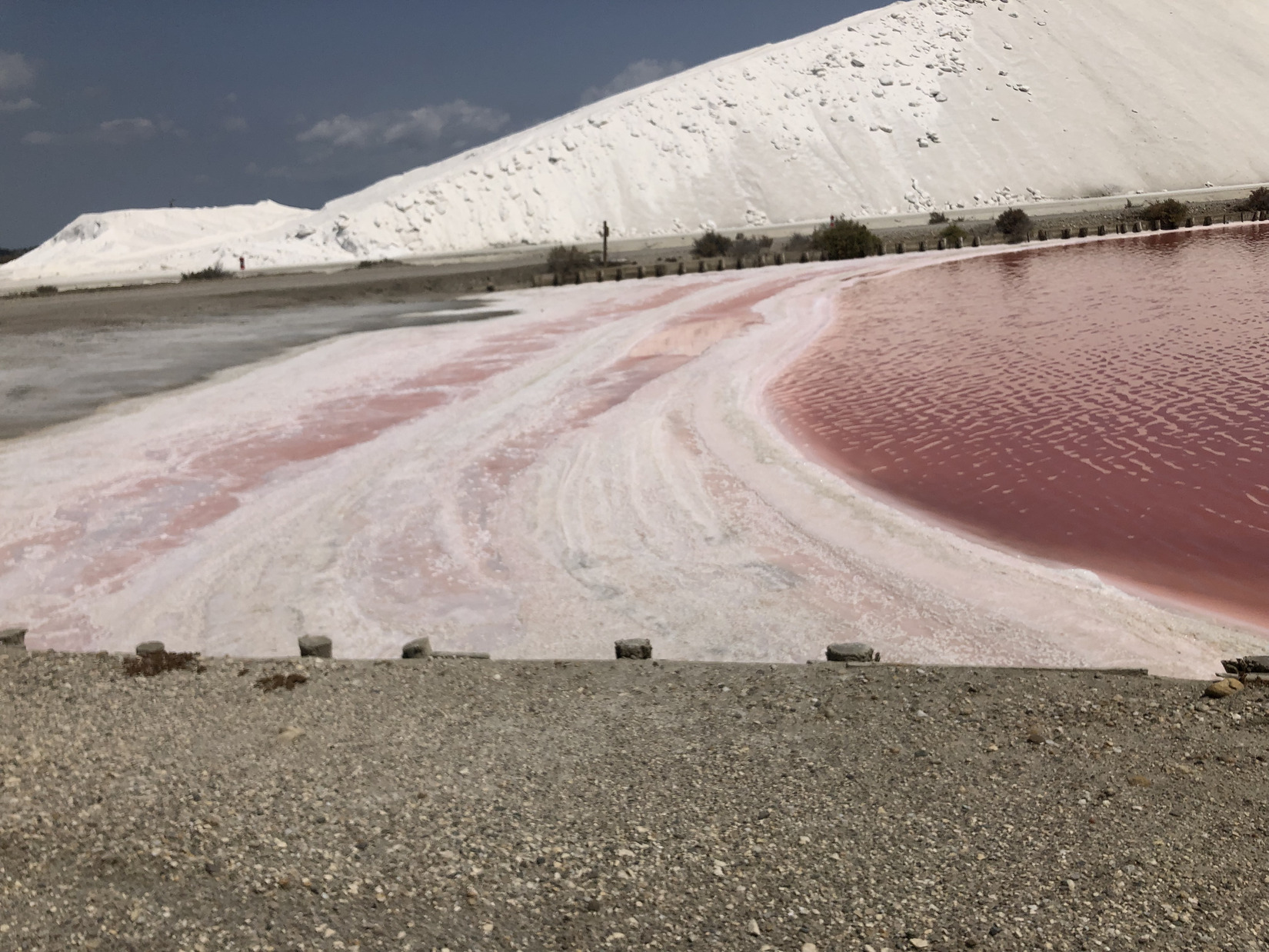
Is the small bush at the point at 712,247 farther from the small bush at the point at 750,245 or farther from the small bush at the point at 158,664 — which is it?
the small bush at the point at 158,664

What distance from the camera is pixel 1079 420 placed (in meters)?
13.5

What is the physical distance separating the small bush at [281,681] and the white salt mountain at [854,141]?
5154 centimetres

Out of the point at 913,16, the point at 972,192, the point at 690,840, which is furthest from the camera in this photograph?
the point at 913,16

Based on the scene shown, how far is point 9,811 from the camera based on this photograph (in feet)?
14.9

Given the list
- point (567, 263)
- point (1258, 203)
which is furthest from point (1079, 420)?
point (1258, 203)

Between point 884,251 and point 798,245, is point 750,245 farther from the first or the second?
point 884,251

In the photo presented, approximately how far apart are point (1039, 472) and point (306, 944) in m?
9.40

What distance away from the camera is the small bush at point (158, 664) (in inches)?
243

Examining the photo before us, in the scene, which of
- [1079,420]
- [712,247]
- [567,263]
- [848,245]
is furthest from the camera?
[712,247]

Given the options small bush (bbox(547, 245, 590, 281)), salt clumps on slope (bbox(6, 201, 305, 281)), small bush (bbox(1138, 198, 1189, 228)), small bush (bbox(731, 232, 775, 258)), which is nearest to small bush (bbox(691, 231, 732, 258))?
small bush (bbox(731, 232, 775, 258))

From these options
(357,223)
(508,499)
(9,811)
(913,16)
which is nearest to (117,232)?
(357,223)

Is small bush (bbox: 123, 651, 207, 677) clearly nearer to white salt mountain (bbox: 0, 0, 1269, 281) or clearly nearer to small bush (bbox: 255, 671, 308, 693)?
small bush (bbox: 255, 671, 308, 693)

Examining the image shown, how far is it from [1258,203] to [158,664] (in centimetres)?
4964

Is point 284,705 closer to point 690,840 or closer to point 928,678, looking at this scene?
point 690,840
